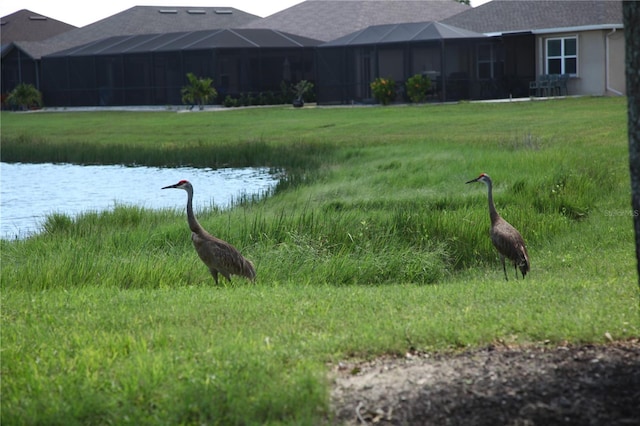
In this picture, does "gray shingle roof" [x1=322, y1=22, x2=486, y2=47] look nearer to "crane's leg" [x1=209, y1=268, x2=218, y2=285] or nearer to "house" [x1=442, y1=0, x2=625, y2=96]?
"house" [x1=442, y1=0, x2=625, y2=96]

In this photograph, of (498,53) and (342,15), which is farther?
(342,15)

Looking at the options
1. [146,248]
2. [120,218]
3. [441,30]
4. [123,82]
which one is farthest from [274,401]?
[123,82]

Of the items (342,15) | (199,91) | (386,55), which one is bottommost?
(199,91)

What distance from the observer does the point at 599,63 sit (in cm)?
4231

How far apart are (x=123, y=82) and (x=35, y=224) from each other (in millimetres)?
35469

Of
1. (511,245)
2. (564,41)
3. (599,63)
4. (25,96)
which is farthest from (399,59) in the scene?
(511,245)

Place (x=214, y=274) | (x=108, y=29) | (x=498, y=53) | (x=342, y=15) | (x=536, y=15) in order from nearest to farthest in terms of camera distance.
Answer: (x=214, y=274) → (x=498, y=53) → (x=536, y=15) → (x=342, y=15) → (x=108, y=29)

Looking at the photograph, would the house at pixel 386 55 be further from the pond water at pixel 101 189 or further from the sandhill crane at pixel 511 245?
the sandhill crane at pixel 511 245

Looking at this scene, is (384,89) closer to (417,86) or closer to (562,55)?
(417,86)

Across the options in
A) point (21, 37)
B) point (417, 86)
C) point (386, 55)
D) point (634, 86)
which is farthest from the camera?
point (21, 37)

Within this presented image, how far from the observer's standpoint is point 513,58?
148 ft

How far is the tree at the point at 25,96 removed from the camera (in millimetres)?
54594

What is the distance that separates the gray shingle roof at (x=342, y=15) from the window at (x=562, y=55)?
1358 cm

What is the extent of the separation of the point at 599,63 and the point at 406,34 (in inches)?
318
